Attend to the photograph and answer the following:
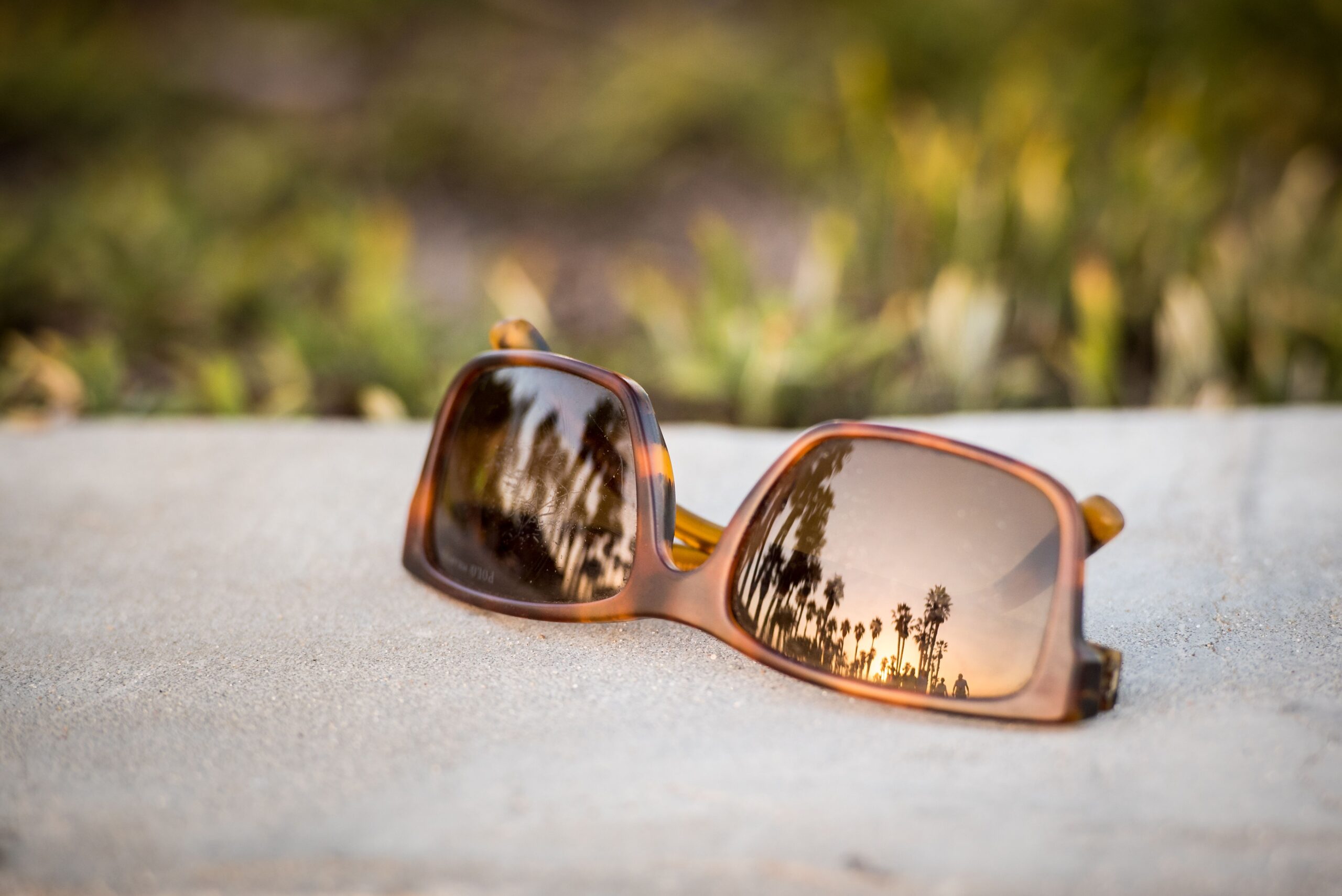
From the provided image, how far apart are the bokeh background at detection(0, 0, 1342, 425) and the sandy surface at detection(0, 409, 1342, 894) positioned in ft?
3.05

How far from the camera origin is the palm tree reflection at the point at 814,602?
100cm

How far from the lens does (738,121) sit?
19.4 feet

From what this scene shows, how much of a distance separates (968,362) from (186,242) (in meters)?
2.91

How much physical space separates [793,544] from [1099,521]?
316mm

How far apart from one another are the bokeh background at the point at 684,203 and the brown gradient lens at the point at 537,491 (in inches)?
39.4

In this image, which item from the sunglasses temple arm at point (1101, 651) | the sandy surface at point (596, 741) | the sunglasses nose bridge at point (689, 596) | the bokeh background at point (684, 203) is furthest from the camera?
the bokeh background at point (684, 203)

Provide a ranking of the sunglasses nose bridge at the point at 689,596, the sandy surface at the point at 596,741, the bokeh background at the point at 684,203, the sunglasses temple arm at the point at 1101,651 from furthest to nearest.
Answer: the bokeh background at the point at 684,203 < the sunglasses nose bridge at the point at 689,596 < the sunglasses temple arm at the point at 1101,651 < the sandy surface at the point at 596,741

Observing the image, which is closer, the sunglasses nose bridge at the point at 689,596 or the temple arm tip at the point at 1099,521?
the temple arm tip at the point at 1099,521

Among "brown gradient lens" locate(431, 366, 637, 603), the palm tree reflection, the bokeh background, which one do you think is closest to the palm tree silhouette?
the palm tree reflection

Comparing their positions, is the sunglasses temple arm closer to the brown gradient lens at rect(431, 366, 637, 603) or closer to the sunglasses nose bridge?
the sunglasses nose bridge

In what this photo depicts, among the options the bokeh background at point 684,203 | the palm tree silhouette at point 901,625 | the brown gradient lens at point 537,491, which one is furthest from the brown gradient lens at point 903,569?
the bokeh background at point 684,203

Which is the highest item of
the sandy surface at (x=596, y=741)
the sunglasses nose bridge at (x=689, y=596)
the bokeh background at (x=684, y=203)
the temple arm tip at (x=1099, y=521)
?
the bokeh background at (x=684, y=203)

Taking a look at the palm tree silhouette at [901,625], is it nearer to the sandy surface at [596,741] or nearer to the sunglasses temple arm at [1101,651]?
the sandy surface at [596,741]

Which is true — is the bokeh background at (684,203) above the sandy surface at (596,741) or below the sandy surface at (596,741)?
above
